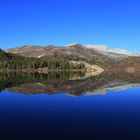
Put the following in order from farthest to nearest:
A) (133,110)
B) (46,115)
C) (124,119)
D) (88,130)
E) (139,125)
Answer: (133,110) < (46,115) < (124,119) < (139,125) < (88,130)

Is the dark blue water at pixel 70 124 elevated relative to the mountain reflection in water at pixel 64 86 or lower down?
lower down

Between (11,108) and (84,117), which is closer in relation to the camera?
(84,117)

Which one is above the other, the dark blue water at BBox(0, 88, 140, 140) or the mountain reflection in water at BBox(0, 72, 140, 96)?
the mountain reflection in water at BBox(0, 72, 140, 96)

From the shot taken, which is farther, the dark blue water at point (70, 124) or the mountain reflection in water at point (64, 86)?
the mountain reflection in water at point (64, 86)

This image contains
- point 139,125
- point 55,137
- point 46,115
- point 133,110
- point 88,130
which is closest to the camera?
point 55,137

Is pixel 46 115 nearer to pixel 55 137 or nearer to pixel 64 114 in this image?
pixel 64 114

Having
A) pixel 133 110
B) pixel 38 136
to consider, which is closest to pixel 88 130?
pixel 38 136

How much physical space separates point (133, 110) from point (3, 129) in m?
15.8

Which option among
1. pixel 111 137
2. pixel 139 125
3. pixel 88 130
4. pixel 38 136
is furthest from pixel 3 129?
pixel 139 125

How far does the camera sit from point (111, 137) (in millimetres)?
22000

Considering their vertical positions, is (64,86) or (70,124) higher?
(64,86)

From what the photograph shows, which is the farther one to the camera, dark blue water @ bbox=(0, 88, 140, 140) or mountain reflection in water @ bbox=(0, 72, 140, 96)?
mountain reflection in water @ bbox=(0, 72, 140, 96)

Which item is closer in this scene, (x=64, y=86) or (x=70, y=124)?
(x=70, y=124)

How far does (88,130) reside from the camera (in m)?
24.2
